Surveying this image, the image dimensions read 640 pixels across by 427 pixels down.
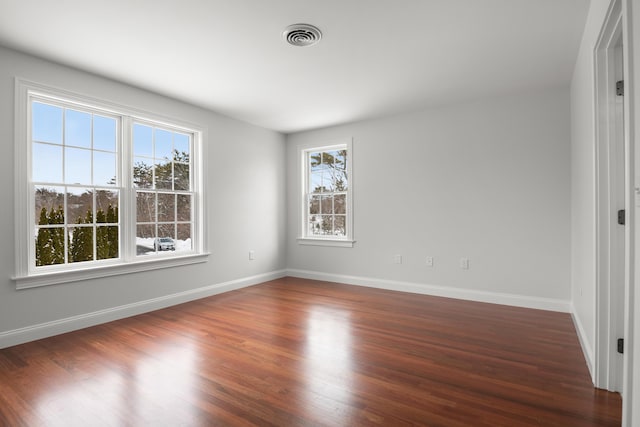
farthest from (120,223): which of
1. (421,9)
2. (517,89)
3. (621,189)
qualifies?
(517,89)

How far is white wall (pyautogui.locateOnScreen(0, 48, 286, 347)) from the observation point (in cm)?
294

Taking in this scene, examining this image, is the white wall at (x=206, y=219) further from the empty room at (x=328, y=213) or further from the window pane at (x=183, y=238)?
the window pane at (x=183, y=238)

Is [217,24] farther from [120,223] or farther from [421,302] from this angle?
[421,302]

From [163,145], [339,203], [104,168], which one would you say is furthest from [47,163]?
[339,203]

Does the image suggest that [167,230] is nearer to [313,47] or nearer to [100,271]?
[100,271]

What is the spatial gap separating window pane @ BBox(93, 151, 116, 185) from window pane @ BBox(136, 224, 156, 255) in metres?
0.61

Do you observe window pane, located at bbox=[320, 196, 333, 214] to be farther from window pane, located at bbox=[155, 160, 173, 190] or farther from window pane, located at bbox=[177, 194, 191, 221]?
window pane, located at bbox=[155, 160, 173, 190]

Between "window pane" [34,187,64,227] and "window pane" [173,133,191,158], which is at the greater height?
"window pane" [173,133,191,158]

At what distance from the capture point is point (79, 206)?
3.45 m

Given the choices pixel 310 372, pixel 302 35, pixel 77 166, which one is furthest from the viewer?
pixel 77 166

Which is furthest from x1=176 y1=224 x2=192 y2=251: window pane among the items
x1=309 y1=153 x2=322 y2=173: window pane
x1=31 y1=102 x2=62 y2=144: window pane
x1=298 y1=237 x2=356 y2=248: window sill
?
x1=309 y1=153 x2=322 y2=173: window pane

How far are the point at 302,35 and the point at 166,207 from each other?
2750mm

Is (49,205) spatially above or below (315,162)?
below

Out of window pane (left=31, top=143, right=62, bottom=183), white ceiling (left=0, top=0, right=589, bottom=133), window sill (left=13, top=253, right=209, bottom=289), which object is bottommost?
window sill (left=13, top=253, right=209, bottom=289)
